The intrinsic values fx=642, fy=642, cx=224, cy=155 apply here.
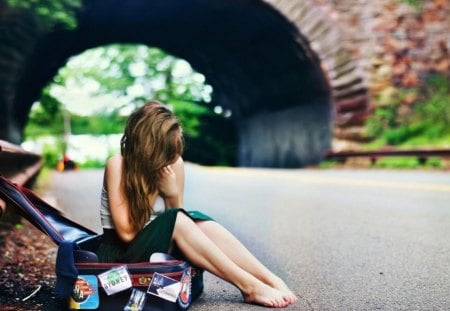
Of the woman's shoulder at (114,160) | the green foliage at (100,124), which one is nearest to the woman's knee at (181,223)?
the woman's shoulder at (114,160)

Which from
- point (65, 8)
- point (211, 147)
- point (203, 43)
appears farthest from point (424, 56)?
point (211, 147)

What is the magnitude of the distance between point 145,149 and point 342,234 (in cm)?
288

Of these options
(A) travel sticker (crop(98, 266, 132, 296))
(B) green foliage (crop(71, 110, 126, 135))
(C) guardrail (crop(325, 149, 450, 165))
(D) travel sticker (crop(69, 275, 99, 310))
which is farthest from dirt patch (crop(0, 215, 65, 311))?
(B) green foliage (crop(71, 110, 126, 135))

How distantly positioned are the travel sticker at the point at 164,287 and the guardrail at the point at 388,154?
10.8m

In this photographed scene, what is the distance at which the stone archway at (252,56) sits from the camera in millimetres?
16859

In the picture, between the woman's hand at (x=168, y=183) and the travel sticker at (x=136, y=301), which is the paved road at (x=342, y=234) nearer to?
the travel sticker at (x=136, y=301)

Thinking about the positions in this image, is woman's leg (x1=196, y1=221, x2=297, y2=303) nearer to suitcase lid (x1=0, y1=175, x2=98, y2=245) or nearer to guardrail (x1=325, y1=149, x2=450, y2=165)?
suitcase lid (x1=0, y1=175, x2=98, y2=245)

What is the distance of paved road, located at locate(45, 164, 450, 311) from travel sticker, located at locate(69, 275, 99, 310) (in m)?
0.61

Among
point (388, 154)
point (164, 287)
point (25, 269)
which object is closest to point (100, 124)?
point (388, 154)

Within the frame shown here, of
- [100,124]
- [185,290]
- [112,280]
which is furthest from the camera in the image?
[100,124]

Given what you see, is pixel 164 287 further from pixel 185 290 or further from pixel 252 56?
pixel 252 56

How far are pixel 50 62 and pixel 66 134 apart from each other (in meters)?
36.1

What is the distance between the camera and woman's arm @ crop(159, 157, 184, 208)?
11.3 feet

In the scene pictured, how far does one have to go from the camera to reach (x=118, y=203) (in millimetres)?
3277
